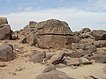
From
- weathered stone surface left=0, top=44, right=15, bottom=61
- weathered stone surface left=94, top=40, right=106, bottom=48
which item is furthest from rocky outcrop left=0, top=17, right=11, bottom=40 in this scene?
weathered stone surface left=94, top=40, right=106, bottom=48

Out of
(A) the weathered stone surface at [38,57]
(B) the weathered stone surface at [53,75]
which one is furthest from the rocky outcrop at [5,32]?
(B) the weathered stone surface at [53,75]

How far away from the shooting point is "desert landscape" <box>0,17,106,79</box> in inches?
426

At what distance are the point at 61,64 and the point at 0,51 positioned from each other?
2.81 meters

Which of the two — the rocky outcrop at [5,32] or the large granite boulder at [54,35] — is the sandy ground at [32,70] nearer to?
the large granite boulder at [54,35]

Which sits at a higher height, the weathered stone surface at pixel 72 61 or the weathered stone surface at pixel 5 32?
→ the weathered stone surface at pixel 5 32

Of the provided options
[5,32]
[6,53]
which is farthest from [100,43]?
[6,53]

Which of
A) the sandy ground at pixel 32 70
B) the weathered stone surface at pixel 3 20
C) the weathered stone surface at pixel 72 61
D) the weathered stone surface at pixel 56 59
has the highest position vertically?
the weathered stone surface at pixel 3 20

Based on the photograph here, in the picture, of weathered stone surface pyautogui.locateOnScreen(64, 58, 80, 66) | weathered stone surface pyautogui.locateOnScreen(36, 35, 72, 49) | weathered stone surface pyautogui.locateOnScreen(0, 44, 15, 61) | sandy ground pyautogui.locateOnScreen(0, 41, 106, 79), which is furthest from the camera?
weathered stone surface pyautogui.locateOnScreen(36, 35, 72, 49)

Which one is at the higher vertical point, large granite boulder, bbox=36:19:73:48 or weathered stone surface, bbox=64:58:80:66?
large granite boulder, bbox=36:19:73:48

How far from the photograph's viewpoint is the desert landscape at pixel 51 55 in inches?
426

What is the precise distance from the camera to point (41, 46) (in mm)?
14852

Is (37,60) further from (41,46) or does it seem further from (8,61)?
(41,46)

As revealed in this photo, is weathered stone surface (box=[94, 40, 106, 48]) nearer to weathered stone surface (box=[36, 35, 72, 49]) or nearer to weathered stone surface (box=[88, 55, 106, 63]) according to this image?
weathered stone surface (box=[36, 35, 72, 49])

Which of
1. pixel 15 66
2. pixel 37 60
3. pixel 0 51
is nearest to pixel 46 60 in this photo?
pixel 37 60
